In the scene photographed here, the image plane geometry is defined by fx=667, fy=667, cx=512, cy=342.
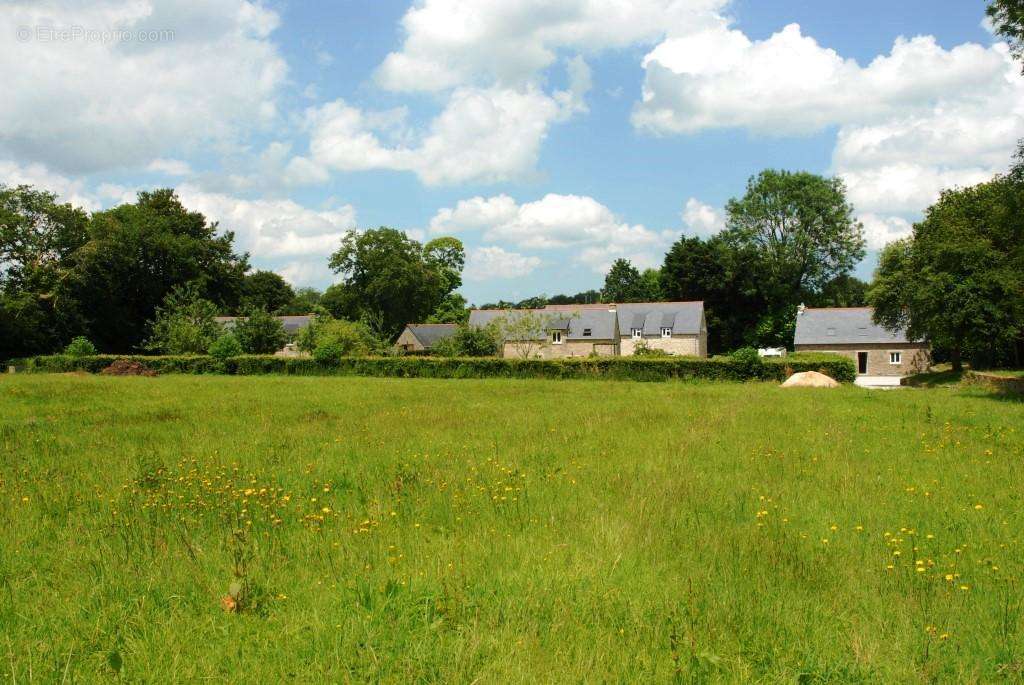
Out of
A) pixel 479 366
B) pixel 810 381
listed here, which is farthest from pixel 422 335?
pixel 810 381

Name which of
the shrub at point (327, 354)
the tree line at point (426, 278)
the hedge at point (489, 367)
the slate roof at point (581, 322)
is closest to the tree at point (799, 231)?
the tree line at point (426, 278)

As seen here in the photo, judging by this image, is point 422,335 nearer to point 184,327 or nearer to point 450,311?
point 450,311

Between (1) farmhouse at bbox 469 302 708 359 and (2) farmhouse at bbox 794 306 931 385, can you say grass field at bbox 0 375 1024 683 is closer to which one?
(2) farmhouse at bbox 794 306 931 385

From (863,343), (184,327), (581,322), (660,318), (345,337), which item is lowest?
(863,343)

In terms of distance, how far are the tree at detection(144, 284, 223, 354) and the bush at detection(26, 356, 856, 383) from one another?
5.20m

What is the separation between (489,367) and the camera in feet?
123

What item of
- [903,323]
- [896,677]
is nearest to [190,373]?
[896,677]

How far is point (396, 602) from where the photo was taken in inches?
185

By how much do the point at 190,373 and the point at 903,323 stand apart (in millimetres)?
49660

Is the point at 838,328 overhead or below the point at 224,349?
overhead

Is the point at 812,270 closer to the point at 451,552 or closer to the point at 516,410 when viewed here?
the point at 516,410

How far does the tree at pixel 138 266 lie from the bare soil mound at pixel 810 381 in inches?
1860

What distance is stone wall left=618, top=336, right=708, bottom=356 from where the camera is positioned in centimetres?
6706

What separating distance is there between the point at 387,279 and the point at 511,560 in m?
71.8
